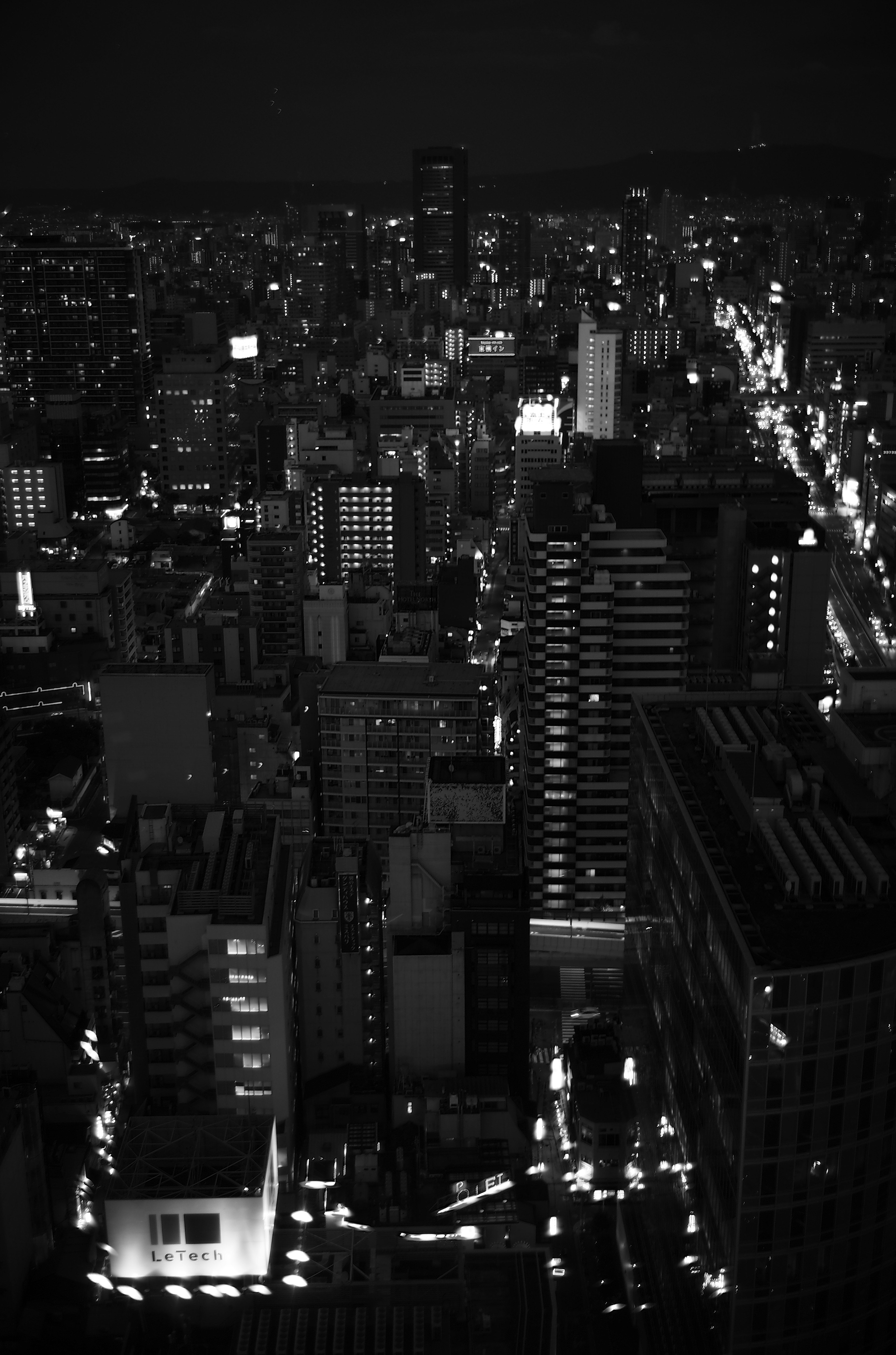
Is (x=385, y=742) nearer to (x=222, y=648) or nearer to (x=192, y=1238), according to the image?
(x=222, y=648)

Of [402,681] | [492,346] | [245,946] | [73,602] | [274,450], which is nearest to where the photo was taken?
[245,946]

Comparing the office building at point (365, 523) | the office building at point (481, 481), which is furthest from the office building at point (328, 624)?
the office building at point (481, 481)

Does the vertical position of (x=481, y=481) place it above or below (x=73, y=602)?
above

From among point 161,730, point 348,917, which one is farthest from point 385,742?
point 348,917

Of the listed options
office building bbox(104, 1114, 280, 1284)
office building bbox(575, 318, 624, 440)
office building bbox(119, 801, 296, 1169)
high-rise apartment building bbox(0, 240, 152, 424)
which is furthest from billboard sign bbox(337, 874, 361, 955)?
high-rise apartment building bbox(0, 240, 152, 424)

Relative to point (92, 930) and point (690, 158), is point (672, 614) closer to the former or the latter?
point (92, 930)

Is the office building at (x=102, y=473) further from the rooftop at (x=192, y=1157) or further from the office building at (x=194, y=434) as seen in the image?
the rooftop at (x=192, y=1157)

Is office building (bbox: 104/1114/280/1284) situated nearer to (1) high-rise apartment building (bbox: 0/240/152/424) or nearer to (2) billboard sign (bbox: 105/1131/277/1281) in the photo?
(2) billboard sign (bbox: 105/1131/277/1281)
